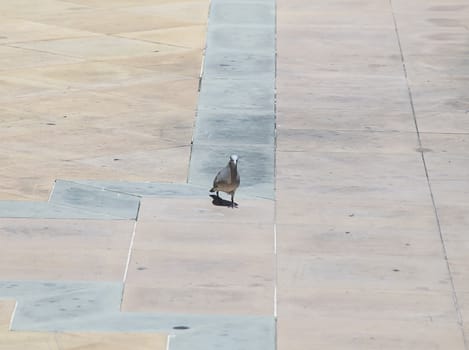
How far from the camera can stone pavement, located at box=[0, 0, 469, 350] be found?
10414 mm

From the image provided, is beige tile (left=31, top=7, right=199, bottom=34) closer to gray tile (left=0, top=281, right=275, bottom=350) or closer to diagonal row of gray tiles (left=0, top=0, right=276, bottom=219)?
diagonal row of gray tiles (left=0, top=0, right=276, bottom=219)

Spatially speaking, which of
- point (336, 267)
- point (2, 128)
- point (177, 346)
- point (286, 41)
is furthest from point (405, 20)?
→ point (177, 346)

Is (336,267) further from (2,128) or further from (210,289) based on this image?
(2,128)

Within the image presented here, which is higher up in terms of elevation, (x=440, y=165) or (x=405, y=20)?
(x=440, y=165)

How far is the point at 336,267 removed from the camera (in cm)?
1127

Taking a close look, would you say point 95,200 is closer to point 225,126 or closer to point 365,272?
point 225,126

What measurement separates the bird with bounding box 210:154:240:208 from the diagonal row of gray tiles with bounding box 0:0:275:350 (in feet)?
1.80

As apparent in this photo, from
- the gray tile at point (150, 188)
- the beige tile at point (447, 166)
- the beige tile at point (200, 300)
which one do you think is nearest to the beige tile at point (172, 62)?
the gray tile at point (150, 188)

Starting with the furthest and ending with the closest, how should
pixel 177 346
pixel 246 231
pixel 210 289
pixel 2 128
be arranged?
1. pixel 2 128
2. pixel 246 231
3. pixel 210 289
4. pixel 177 346

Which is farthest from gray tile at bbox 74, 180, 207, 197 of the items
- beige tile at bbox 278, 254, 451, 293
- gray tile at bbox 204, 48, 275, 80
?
gray tile at bbox 204, 48, 275, 80

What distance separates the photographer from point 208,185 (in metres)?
13.0

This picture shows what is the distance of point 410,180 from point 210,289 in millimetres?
3262

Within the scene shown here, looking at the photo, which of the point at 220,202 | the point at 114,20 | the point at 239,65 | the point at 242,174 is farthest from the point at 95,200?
the point at 114,20

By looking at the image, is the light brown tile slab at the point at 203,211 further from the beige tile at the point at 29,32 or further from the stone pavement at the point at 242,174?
the beige tile at the point at 29,32
